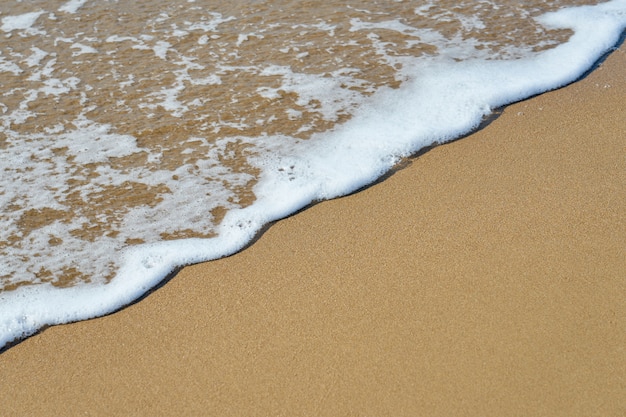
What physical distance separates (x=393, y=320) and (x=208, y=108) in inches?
82.6

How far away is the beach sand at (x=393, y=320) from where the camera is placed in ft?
8.02

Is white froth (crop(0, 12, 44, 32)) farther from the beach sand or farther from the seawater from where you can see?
the beach sand

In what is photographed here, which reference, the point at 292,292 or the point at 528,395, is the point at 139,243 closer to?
the point at 292,292

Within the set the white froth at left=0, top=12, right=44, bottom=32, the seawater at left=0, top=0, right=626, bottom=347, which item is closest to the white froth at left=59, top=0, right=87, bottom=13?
the seawater at left=0, top=0, right=626, bottom=347

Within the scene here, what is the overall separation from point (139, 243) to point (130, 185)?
0.50 m

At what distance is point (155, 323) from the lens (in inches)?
110

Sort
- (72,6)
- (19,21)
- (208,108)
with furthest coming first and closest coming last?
1. (72,6)
2. (19,21)
3. (208,108)

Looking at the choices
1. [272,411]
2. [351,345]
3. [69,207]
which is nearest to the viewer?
[272,411]

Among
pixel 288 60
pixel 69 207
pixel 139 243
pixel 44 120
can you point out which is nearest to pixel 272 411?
pixel 139 243

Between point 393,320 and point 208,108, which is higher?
point 393,320

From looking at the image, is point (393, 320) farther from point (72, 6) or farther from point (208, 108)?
point (72, 6)

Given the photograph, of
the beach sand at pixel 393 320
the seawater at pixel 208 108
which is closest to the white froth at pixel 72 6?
the seawater at pixel 208 108

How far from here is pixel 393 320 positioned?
8.99ft

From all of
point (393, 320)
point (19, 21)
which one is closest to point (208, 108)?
point (393, 320)
